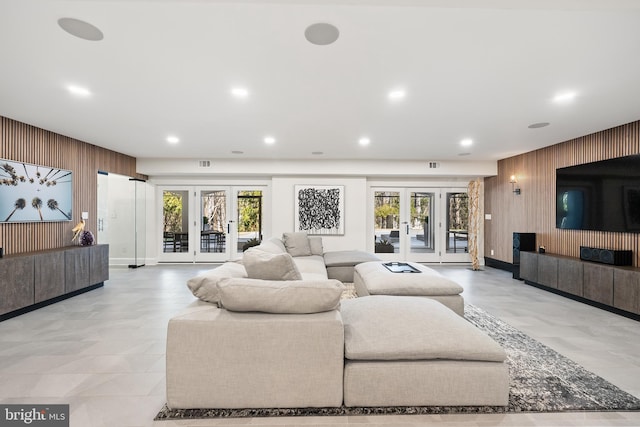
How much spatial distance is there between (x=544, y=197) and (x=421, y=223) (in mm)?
2712

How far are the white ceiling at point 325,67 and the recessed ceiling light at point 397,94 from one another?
4.1 inches

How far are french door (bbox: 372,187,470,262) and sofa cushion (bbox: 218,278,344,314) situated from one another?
5.80 metres

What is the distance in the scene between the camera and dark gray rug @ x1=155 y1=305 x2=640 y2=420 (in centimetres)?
182

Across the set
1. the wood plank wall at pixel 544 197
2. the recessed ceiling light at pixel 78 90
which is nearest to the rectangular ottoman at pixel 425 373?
the recessed ceiling light at pixel 78 90

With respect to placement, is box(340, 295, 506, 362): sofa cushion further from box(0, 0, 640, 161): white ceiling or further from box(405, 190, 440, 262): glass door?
box(405, 190, 440, 262): glass door

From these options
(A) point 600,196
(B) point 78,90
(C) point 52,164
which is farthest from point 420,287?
(C) point 52,164

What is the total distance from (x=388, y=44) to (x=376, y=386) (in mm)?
2368

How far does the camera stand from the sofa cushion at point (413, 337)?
71.6 inches

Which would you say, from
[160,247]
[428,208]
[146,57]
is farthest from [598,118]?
[160,247]

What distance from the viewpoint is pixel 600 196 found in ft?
14.5

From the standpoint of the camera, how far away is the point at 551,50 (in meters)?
2.24

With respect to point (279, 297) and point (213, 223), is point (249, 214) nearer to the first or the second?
point (213, 223)

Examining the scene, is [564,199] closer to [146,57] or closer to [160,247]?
[146,57]

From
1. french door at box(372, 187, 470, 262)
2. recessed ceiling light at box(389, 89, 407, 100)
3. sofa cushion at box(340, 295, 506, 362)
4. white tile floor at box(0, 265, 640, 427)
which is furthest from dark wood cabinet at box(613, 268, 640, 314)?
french door at box(372, 187, 470, 262)
